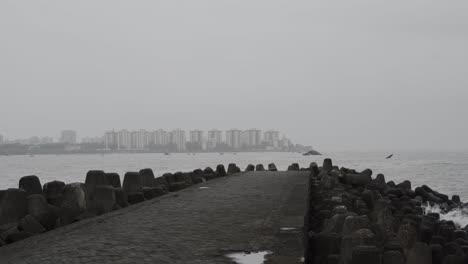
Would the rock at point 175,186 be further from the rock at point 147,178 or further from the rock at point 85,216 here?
the rock at point 85,216

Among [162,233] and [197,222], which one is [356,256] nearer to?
[162,233]

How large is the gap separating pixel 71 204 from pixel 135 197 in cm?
198

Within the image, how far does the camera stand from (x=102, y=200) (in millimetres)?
7008

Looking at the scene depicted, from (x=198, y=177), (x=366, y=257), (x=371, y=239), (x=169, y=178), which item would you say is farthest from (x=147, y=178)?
(x=366, y=257)

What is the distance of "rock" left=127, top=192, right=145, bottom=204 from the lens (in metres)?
8.43

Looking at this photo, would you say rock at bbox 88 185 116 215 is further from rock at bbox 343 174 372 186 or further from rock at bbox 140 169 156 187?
rock at bbox 343 174 372 186

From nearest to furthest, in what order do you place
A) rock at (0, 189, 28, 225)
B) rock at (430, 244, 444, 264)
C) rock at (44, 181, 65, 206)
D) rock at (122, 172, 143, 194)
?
rock at (430, 244, 444, 264)
rock at (0, 189, 28, 225)
rock at (44, 181, 65, 206)
rock at (122, 172, 143, 194)

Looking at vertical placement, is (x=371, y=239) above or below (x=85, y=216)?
above

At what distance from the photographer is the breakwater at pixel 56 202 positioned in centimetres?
573

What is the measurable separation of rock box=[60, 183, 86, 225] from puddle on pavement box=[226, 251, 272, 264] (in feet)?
9.82

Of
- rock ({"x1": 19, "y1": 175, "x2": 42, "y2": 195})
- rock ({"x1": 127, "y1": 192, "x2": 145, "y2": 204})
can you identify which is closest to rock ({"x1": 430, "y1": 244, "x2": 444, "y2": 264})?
rock ({"x1": 127, "y1": 192, "x2": 145, "y2": 204})

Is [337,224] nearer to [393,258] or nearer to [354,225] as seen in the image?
[354,225]

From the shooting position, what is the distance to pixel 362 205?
926 centimetres

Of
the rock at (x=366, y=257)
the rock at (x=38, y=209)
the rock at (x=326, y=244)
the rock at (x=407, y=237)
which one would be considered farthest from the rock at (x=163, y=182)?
the rock at (x=366, y=257)
